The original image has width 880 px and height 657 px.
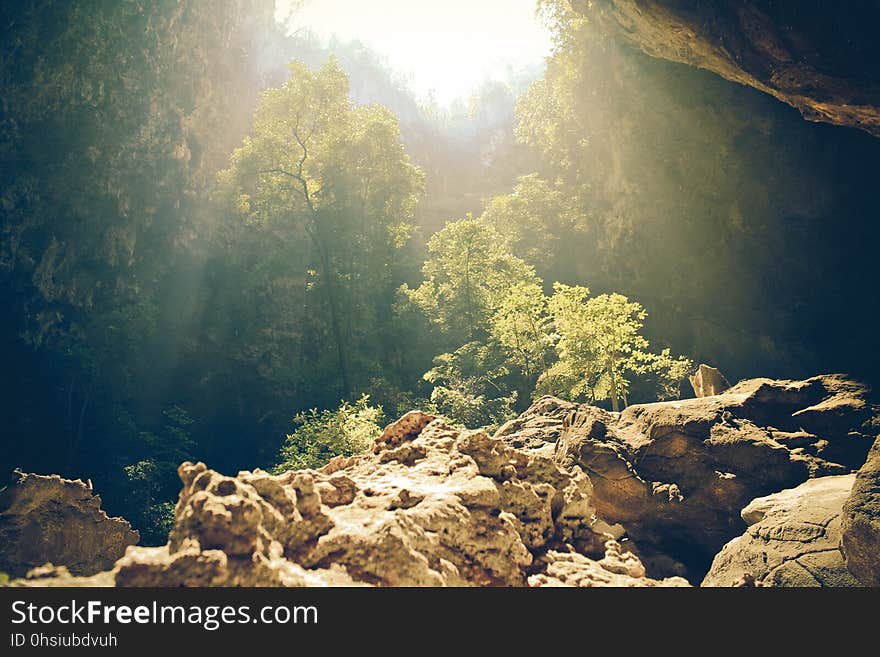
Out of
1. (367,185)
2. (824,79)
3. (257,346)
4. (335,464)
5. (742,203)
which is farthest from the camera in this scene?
(257,346)

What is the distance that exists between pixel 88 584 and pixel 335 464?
4.87 m

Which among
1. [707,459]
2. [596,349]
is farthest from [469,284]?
[707,459]

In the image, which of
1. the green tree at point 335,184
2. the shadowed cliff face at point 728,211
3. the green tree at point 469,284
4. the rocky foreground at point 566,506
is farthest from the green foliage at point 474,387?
the shadowed cliff face at point 728,211

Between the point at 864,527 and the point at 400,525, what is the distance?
27.9ft

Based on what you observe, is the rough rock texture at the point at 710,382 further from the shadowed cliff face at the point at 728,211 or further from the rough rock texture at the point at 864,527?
the rough rock texture at the point at 864,527

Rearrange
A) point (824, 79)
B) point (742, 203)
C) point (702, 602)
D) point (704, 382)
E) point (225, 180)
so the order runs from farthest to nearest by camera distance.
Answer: point (225, 180)
point (742, 203)
point (704, 382)
point (824, 79)
point (702, 602)

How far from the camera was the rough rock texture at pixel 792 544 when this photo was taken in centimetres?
984

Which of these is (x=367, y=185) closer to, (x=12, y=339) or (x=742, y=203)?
(x=742, y=203)

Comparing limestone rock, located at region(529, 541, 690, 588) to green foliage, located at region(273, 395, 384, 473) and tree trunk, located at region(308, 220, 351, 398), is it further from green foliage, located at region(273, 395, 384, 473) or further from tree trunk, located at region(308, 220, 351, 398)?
tree trunk, located at region(308, 220, 351, 398)

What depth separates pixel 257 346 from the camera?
35.7m

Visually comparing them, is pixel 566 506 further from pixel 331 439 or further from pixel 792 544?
pixel 331 439

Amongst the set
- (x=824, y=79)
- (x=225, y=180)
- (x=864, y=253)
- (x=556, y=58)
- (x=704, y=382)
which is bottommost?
(x=704, y=382)

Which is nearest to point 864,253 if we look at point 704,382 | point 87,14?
point 704,382

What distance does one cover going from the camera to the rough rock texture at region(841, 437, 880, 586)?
9109 mm
